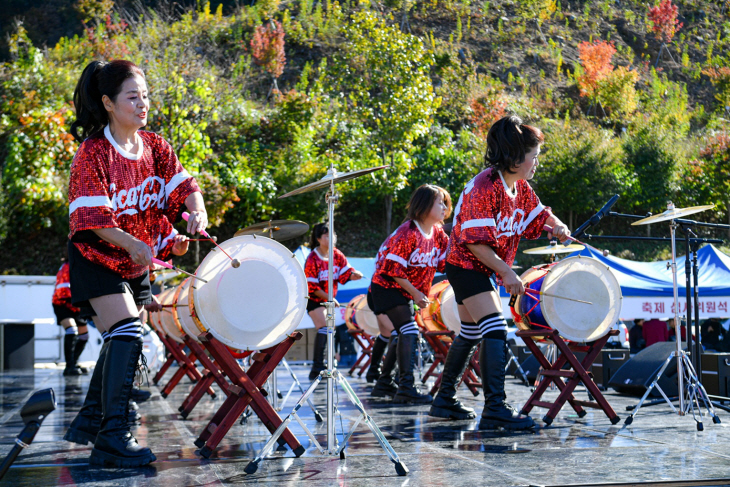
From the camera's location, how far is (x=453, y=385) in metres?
4.39

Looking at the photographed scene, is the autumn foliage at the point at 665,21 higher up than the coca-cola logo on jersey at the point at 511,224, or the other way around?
the autumn foliage at the point at 665,21

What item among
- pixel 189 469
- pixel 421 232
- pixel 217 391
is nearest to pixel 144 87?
pixel 189 469

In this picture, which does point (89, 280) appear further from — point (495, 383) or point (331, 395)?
point (495, 383)

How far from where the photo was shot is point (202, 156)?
16.0 m

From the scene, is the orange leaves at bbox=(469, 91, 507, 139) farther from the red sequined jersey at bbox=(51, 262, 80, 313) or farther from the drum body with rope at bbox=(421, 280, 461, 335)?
the drum body with rope at bbox=(421, 280, 461, 335)

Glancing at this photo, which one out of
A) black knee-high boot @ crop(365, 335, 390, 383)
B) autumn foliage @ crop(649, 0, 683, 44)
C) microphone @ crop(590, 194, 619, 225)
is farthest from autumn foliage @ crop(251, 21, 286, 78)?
autumn foliage @ crop(649, 0, 683, 44)

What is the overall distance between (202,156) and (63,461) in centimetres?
1339

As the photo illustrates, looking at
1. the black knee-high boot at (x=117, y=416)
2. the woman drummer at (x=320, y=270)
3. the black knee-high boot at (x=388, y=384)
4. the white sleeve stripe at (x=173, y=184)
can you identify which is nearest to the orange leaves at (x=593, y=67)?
the woman drummer at (x=320, y=270)

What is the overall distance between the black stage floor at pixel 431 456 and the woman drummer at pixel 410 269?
0.87m

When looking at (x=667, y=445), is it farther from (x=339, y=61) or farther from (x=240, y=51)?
(x=240, y=51)

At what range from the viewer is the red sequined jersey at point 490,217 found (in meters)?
3.85

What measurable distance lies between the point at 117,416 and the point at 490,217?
6.85 feet

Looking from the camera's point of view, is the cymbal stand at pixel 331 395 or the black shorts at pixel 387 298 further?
the black shorts at pixel 387 298

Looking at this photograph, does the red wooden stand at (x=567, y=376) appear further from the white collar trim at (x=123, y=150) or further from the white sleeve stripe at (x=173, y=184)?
the white collar trim at (x=123, y=150)
